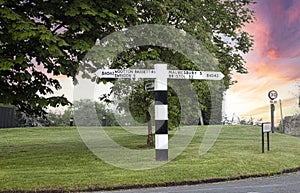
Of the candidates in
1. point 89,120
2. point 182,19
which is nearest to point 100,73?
point 182,19

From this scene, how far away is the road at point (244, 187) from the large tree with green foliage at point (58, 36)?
472 centimetres

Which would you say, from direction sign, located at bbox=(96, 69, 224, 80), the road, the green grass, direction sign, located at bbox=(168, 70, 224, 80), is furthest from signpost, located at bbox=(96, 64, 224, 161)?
the road

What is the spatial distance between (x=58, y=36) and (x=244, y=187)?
6.22 meters

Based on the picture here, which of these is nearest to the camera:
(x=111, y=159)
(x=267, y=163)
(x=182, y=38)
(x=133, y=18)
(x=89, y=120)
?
(x=267, y=163)

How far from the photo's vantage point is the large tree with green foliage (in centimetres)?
1078

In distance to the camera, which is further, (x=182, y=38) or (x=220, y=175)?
(x=182, y=38)

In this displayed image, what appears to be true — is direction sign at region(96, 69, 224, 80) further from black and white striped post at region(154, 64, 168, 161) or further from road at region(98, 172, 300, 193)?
road at region(98, 172, 300, 193)

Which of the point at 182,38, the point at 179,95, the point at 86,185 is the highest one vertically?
the point at 182,38

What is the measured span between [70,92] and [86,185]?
706 cm

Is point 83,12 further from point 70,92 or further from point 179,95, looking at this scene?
point 179,95

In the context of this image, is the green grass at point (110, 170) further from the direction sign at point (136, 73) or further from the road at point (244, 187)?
the direction sign at point (136, 73)

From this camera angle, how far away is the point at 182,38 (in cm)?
1446

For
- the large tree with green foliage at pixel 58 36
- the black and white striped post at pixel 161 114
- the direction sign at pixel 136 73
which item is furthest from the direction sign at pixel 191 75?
the large tree with green foliage at pixel 58 36

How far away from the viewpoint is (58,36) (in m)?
11.2
